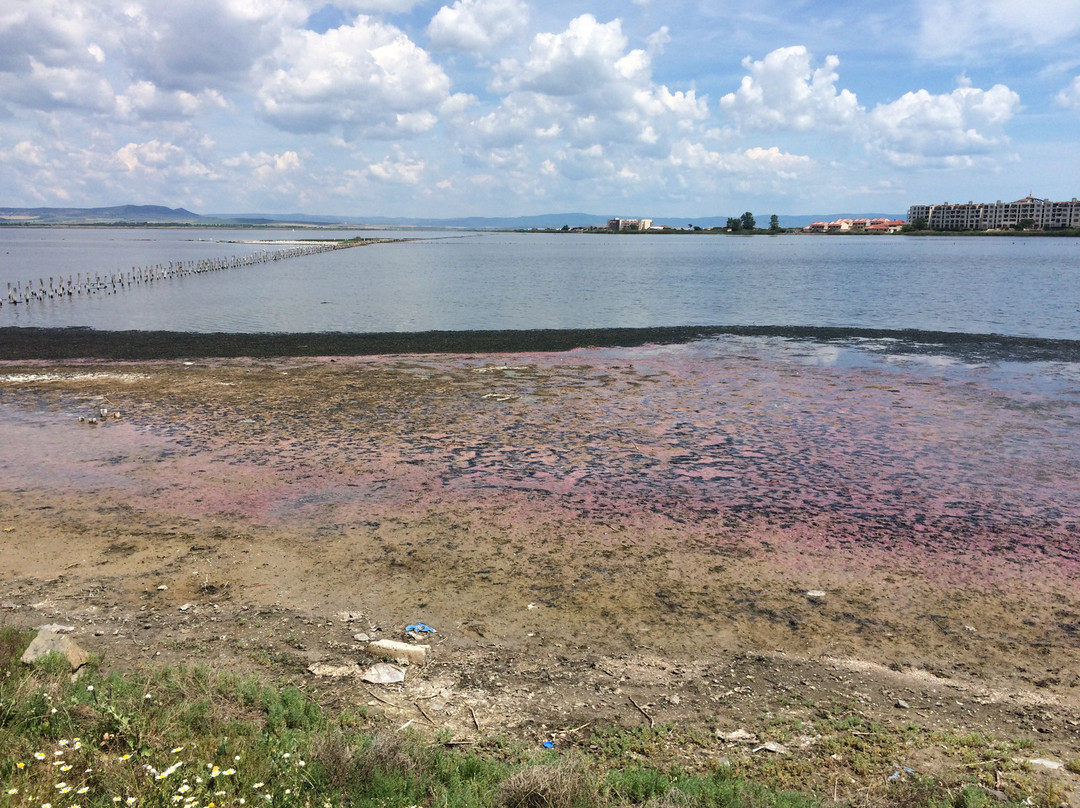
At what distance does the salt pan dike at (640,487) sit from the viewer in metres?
9.53

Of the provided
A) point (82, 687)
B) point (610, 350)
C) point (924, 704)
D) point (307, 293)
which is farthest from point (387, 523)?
point (307, 293)

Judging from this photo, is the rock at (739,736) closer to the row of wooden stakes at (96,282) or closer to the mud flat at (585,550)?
the mud flat at (585,550)

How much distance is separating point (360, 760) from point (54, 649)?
11.9ft

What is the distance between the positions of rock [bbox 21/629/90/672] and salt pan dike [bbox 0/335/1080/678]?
10.4 feet

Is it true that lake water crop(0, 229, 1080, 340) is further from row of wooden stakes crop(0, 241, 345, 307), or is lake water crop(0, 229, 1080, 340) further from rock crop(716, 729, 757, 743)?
rock crop(716, 729, 757, 743)

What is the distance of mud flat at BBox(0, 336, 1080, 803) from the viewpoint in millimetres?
7691

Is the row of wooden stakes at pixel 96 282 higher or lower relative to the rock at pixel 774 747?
higher

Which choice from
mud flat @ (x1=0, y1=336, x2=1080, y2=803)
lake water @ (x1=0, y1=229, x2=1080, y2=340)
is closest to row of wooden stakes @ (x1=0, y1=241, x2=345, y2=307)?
lake water @ (x1=0, y1=229, x2=1080, y2=340)

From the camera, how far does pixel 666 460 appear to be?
15859 mm

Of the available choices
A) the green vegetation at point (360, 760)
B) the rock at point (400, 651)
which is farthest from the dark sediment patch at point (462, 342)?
the green vegetation at point (360, 760)

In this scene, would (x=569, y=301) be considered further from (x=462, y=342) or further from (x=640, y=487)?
(x=640, y=487)

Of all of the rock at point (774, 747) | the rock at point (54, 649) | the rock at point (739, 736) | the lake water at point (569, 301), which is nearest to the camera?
Answer: the rock at point (774, 747)

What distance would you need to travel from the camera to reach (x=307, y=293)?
61.4 meters

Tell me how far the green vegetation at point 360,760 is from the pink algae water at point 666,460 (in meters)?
4.82
